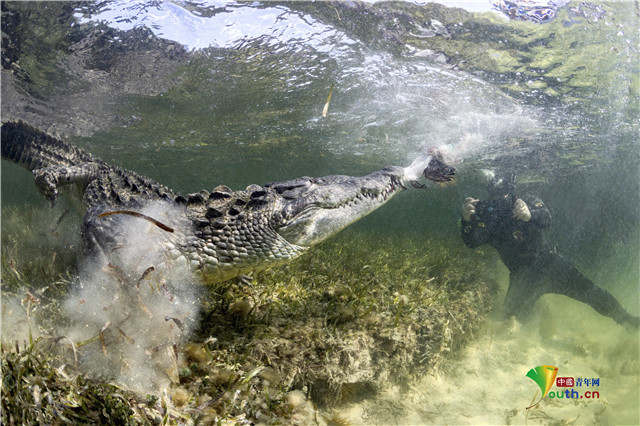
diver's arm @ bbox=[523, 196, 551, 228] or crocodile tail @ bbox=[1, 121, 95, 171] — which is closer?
crocodile tail @ bbox=[1, 121, 95, 171]

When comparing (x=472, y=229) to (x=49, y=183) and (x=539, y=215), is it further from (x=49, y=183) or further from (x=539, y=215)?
(x=49, y=183)

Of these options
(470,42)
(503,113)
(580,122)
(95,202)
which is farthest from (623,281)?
(95,202)

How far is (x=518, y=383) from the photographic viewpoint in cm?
490

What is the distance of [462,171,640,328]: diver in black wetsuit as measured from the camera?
25.7 ft

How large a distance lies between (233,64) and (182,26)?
161 cm

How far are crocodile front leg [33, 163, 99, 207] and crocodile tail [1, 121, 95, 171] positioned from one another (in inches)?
25.1

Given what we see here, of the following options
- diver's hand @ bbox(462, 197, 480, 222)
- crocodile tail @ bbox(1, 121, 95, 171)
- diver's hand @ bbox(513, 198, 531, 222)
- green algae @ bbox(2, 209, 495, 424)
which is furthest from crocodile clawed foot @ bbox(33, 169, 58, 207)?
diver's hand @ bbox(513, 198, 531, 222)

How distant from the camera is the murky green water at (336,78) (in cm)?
609

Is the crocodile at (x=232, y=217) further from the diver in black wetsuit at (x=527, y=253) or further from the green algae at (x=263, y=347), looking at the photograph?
the diver in black wetsuit at (x=527, y=253)

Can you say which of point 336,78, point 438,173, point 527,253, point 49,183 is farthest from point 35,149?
point 527,253

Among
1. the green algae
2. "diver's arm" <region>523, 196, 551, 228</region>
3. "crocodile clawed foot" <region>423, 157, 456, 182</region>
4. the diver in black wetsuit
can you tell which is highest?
"crocodile clawed foot" <region>423, 157, 456, 182</region>

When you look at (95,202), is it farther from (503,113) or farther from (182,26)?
(503,113)

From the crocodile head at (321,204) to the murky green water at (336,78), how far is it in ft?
13.7

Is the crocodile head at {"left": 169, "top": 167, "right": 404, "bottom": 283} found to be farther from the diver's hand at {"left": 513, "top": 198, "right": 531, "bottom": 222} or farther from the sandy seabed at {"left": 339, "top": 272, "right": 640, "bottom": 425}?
the diver's hand at {"left": 513, "top": 198, "right": 531, "bottom": 222}
